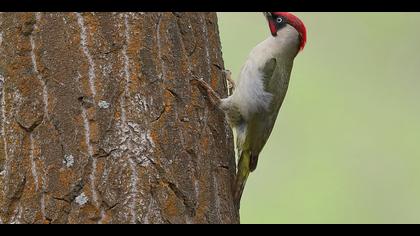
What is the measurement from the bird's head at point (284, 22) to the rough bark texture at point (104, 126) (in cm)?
119

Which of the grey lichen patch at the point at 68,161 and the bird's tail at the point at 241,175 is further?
Result: the bird's tail at the point at 241,175

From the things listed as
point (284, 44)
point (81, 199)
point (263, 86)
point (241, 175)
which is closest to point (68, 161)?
point (81, 199)

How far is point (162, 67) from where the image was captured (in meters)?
2.97

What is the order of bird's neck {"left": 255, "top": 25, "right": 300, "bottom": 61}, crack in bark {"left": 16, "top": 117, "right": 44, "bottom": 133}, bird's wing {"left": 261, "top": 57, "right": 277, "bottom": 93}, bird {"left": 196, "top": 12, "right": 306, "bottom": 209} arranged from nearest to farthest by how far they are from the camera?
crack in bark {"left": 16, "top": 117, "right": 44, "bottom": 133}
bird {"left": 196, "top": 12, "right": 306, "bottom": 209}
bird's wing {"left": 261, "top": 57, "right": 277, "bottom": 93}
bird's neck {"left": 255, "top": 25, "right": 300, "bottom": 61}

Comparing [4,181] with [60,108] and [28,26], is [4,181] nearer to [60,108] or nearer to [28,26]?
[60,108]

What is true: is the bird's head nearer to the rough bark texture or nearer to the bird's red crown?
the bird's red crown

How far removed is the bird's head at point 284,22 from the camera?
414cm

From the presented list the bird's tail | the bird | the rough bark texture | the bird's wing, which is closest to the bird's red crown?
the bird

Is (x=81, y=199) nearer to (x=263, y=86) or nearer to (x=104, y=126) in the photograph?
(x=104, y=126)

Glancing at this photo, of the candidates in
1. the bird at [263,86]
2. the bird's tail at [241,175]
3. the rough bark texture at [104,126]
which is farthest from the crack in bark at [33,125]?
the bird at [263,86]

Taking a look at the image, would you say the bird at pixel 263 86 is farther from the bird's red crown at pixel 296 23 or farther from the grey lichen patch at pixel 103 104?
the grey lichen patch at pixel 103 104

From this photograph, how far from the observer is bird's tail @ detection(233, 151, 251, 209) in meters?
3.16

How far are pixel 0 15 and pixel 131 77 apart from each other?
23.1 inches

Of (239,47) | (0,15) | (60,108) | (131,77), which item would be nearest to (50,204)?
(60,108)
